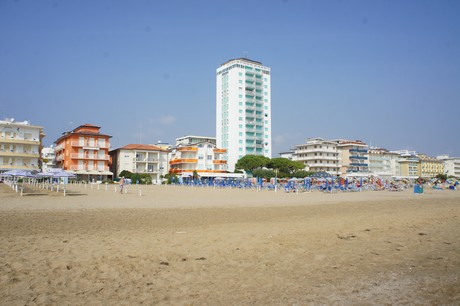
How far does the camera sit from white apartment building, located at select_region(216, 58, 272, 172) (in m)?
99.7

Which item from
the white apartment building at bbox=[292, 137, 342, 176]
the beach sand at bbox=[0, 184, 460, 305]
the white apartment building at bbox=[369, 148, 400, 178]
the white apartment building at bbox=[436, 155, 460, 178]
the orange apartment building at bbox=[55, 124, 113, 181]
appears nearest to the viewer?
the beach sand at bbox=[0, 184, 460, 305]

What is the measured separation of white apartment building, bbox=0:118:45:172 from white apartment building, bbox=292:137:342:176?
6876 cm

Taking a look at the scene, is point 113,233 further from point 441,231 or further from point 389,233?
point 441,231

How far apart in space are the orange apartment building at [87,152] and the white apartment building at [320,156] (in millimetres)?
55690

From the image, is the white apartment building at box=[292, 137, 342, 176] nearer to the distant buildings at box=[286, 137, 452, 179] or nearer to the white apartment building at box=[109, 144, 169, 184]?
the distant buildings at box=[286, 137, 452, 179]

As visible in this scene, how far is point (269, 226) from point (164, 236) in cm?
423

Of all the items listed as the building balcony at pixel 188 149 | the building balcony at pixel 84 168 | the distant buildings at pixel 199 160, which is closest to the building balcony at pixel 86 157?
the building balcony at pixel 84 168

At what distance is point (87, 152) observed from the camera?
77188mm

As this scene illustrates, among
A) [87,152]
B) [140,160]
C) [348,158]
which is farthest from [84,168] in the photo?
[348,158]

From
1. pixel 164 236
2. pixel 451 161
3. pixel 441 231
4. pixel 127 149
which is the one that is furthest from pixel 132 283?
pixel 451 161

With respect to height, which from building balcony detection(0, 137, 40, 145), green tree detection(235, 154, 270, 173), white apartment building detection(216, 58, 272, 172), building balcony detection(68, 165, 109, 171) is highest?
white apartment building detection(216, 58, 272, 172)

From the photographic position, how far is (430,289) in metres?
6.17

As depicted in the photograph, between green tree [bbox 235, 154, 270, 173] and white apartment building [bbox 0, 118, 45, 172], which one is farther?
green tree [bbox 235, 154, 270, 173]

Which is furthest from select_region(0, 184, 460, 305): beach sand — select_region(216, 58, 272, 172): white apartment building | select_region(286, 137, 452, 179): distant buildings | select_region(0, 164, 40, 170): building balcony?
select_region(286, 137, 452, 179): distant buildings
